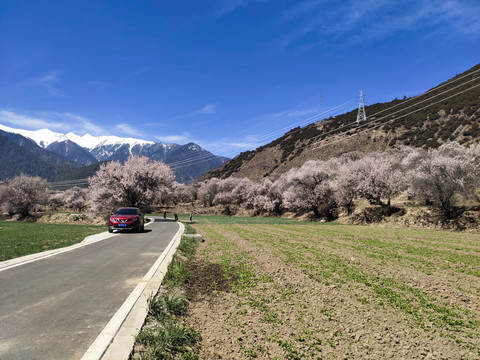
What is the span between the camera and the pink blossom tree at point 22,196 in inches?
2120

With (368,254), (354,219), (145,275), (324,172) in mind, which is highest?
(324,172)

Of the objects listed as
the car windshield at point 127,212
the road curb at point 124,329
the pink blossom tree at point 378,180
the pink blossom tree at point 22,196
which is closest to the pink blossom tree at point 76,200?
the pink blossom tree at point 22,196

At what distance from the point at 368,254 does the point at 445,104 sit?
87172mm

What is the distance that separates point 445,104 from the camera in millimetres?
78500

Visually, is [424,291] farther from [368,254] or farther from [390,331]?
[368,254]

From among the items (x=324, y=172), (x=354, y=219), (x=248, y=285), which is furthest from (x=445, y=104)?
(x=248, y=285)

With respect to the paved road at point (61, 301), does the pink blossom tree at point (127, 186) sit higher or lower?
higher

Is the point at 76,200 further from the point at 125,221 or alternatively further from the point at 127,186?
the point at 125,221

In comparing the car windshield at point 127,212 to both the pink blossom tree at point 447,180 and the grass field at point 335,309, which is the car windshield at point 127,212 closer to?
the grass field at point 335,309

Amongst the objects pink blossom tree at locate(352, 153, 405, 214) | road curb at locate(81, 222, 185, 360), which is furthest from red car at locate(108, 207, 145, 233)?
pink blossom tree at locate(352, 153, 405, 214)

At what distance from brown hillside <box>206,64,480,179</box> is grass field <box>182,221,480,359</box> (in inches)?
2316

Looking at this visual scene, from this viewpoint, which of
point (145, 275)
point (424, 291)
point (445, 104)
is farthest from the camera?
point (445, 104)

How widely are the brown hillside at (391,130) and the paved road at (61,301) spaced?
64.9 metres

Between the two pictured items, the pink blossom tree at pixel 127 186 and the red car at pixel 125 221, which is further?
the pink blossom tree at pixel 127 186
